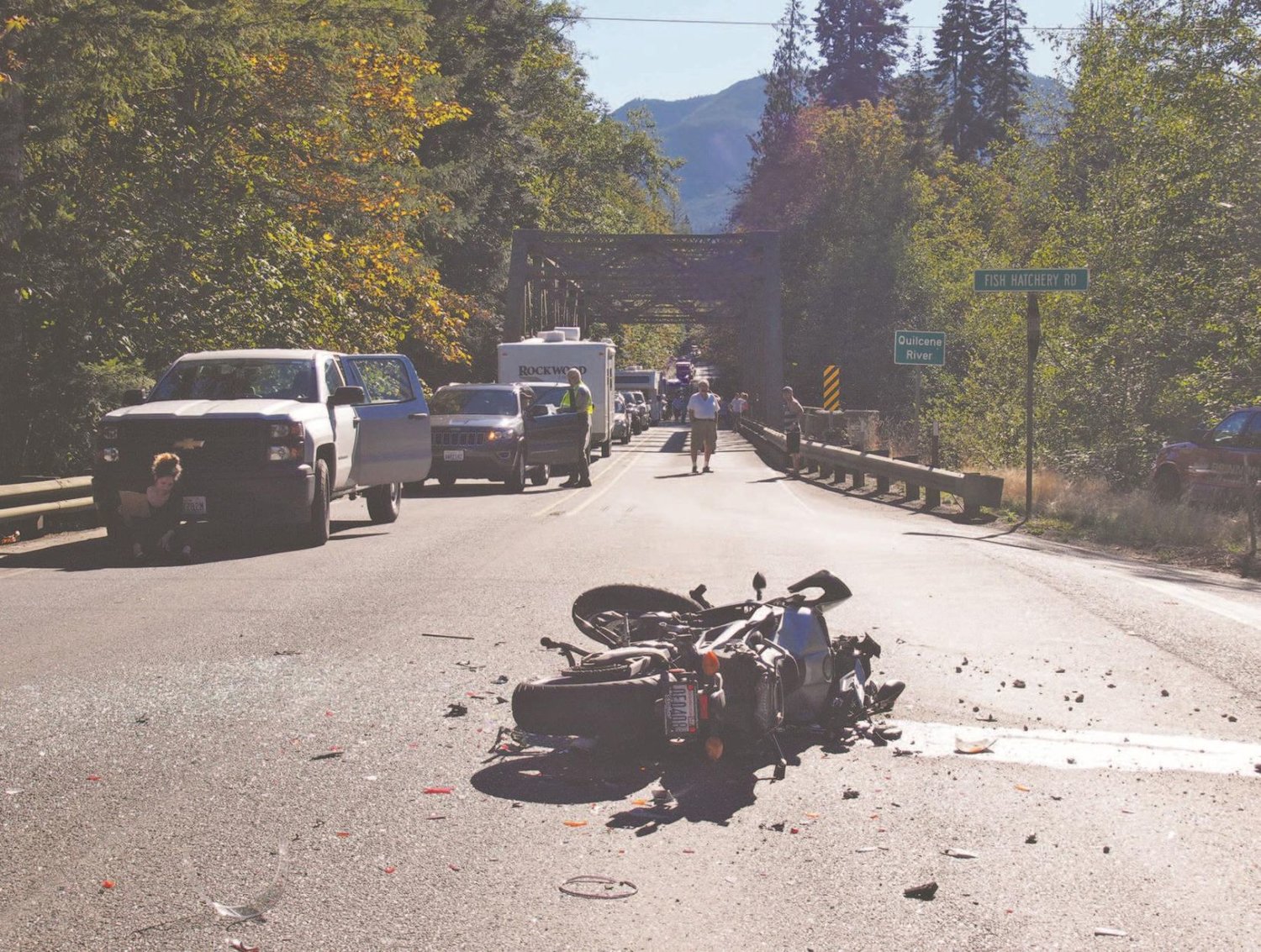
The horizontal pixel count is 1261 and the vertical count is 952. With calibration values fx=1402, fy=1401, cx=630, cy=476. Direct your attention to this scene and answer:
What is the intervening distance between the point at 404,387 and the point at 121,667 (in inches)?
404

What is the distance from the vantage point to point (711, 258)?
59.6 metres

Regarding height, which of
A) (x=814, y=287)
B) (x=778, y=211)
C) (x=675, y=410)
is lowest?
(x=675, y=410)

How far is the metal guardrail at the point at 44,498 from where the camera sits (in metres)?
14.8

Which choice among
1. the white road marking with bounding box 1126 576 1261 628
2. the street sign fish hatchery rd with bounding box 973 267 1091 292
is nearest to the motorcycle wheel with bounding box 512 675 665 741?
A: the white road marking with bounding box 1126 576 1261 628

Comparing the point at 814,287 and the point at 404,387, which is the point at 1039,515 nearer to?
the point at 404,387

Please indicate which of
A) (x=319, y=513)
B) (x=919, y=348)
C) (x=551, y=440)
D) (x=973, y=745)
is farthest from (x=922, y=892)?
(x=919, y=348)

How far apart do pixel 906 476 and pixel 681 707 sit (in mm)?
18071

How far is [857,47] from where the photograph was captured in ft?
309

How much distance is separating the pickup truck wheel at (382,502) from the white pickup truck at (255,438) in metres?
0.55

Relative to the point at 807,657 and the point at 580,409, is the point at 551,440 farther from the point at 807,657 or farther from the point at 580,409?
the point at 807,657

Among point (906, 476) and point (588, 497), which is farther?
point (906, 476)

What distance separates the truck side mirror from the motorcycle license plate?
388 inches

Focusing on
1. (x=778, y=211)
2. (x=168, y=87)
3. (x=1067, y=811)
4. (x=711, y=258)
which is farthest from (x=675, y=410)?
(x=1067, y=811)

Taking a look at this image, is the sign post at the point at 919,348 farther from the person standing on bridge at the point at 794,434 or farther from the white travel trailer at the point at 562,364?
the white travel trailer at the point at 562,364
